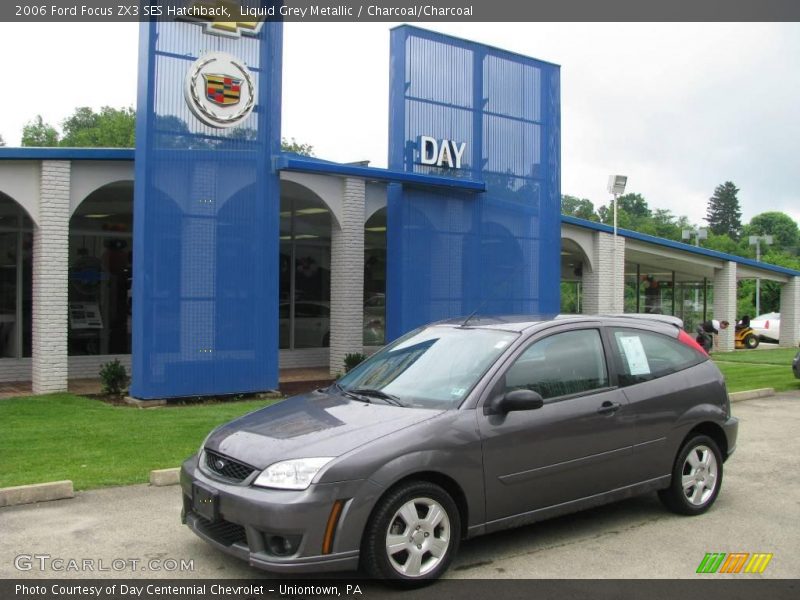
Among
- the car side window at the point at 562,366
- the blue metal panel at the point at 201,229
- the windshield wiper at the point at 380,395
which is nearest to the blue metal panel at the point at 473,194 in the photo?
the blue metal panel at the point at 201,229

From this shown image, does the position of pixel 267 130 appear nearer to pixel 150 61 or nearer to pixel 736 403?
pixel 150 61

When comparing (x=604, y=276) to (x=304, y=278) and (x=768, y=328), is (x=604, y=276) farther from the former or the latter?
(x=768, y=328)

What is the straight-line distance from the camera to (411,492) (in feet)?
16.0

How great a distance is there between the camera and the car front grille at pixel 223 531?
484 centimetres

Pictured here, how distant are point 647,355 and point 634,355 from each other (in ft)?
0.54

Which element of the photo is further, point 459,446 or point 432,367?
point 432,367

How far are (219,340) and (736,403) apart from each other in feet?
27.6

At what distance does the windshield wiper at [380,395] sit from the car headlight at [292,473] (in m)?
0.93

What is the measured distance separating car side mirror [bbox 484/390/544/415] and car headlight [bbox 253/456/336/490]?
4.06ft

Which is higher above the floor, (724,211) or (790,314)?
(724,211)

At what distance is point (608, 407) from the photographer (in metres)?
6.00

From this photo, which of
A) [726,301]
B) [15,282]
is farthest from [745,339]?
[15,282]

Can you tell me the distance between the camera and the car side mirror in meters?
5.33

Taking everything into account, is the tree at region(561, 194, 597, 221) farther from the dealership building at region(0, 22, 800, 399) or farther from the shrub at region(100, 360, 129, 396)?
the shrub at region(100, 360, 129, 396)
